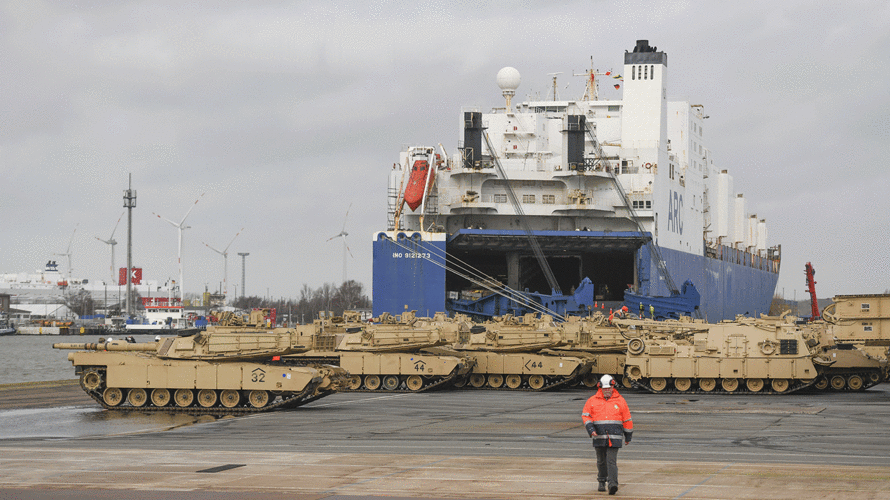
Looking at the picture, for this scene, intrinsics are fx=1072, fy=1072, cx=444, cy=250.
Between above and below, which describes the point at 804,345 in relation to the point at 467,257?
below

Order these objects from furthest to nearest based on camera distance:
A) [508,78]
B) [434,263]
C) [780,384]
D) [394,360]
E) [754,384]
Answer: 1. [508,78]
2. [434,263]
3. [394,360]
4. [754,384]
5. [780,384]

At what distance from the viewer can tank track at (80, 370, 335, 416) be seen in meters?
30.7

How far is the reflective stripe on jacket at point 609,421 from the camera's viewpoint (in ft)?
48.3

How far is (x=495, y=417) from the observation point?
2720 centimetres

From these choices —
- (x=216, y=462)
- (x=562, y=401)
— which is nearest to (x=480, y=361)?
(x=562, y=401)

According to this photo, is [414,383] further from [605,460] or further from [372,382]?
[605,460]

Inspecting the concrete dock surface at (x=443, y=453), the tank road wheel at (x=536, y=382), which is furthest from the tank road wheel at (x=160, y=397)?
the tank road wheel at (x=536, y=382)

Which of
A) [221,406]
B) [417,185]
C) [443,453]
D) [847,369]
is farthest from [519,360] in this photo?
[417,185]

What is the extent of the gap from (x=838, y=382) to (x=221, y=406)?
71.6ft

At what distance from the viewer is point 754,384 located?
121 feet

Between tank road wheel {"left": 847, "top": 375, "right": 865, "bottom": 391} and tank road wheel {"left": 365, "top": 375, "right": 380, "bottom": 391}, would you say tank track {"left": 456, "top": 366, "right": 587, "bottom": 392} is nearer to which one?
tank road wheel {"left": 365, "top": 375, "right": 380, "bottom": 391}

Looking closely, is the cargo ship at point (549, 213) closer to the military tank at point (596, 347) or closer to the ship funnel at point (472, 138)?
the ship funnel at point (472, 138)

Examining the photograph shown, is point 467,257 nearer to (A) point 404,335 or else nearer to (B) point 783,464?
(A) point 404,335

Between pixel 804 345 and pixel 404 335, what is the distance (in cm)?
1396
